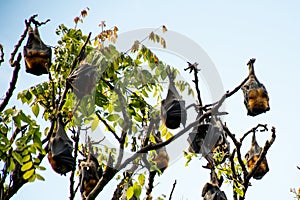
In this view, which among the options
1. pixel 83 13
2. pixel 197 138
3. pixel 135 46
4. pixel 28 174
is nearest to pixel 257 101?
pixel 197 138

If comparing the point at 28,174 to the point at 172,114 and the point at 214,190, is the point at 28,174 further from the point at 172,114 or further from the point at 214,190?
the point at 214,190

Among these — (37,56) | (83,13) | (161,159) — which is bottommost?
(161,159)

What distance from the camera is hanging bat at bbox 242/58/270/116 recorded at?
21.4ft

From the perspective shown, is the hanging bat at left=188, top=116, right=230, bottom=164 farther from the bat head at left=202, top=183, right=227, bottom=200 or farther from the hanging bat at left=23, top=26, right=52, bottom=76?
the hanging bat at left=23, top=26, right=52, bottom=76

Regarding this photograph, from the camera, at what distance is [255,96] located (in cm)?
664

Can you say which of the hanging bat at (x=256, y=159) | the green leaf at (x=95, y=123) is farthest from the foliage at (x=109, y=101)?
the hanging bat at (x=256, y=159)

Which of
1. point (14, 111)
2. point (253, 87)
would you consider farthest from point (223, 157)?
point (14, 111)

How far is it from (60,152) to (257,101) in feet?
11.4

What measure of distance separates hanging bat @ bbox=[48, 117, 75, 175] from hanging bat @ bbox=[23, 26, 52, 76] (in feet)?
2.84

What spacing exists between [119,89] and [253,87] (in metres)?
2.93

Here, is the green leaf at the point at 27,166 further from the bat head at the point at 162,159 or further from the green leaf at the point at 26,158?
the bat head at the point at 162,159

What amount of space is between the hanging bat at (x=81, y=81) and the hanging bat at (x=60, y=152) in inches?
17.1

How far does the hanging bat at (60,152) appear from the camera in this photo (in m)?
4.30

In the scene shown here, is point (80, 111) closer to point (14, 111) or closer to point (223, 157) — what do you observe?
point (14, 111)
